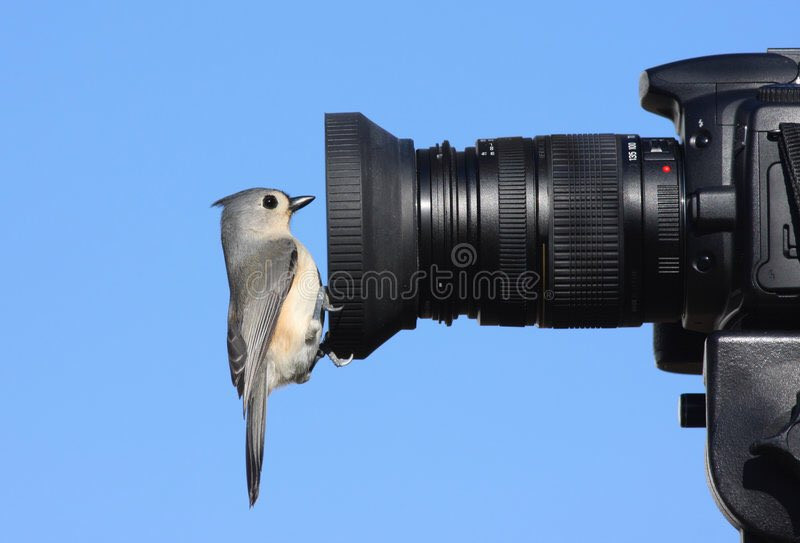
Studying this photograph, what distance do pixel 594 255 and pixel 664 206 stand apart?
0.27 m

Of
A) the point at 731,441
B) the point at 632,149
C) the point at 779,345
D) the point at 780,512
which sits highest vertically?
the point at 632,149

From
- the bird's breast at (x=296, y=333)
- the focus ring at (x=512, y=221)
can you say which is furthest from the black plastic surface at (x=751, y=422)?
the bird's breast at (x=296, y=333)

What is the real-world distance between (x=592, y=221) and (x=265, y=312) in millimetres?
1389

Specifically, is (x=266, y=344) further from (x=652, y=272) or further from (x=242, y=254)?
(x=652, y=272)

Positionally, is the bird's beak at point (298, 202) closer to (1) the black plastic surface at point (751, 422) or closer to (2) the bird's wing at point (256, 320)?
(2) the bird's wing at point (256, 320)

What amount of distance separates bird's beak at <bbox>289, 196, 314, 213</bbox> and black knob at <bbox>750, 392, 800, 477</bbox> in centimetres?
226

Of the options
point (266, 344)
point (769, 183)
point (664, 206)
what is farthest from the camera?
point (266, 344)

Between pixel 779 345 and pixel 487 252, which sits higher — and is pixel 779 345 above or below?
below

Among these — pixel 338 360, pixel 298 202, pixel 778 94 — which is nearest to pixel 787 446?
pixel 778 94

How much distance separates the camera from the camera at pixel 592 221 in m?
3.07

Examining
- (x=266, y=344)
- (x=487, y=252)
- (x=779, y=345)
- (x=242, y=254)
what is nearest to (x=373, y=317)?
(x=487, y=252)

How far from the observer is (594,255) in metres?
3.38

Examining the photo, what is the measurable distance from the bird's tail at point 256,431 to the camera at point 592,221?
537 mm

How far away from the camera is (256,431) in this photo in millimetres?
3916
